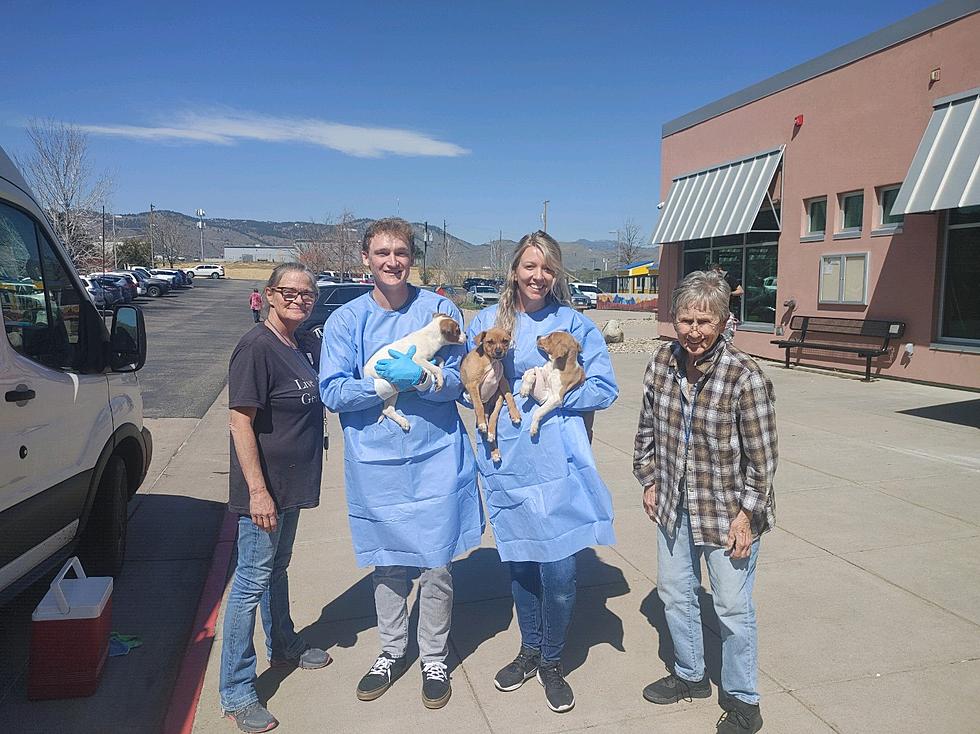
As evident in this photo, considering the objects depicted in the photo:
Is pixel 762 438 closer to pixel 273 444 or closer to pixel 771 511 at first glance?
pixel 771 511

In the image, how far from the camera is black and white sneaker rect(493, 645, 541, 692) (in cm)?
315

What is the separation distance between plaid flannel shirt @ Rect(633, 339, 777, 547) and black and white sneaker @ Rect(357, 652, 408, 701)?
4.42ft

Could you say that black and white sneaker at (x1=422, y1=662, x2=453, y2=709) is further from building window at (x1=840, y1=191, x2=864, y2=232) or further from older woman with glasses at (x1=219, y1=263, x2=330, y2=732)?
building window at (x1=840, y1=191, x2=864, y2=232)

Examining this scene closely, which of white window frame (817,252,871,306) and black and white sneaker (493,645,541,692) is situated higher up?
white window frame (817,252,871,306)

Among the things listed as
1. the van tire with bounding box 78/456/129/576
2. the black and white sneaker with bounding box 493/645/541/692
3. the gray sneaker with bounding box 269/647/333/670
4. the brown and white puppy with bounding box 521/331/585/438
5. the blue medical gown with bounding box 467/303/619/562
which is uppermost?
the brown and white puppy with bounding box 521/331/585/438

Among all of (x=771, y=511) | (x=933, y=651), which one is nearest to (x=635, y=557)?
(x=933, y=651)

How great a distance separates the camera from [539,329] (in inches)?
119

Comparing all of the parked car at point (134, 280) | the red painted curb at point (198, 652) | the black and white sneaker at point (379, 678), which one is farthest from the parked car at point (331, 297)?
the parked car at point (134, 280)

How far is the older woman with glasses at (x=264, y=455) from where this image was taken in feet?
9.37

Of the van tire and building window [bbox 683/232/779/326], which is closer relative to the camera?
the van tire

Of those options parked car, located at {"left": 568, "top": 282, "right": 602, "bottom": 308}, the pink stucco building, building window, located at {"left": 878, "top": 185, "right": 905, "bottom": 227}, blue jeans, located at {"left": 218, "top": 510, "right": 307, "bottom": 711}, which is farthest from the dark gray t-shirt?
parked car, located at {"left": 568, "top": 282, "right": 602, "bottom": 308}

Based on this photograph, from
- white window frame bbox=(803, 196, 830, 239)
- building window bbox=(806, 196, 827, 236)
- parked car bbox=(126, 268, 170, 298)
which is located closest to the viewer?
white window frame bbox=(803, 196, 830, 239)

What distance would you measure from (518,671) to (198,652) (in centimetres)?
159

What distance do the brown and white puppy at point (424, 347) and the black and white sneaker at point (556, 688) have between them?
121cm
